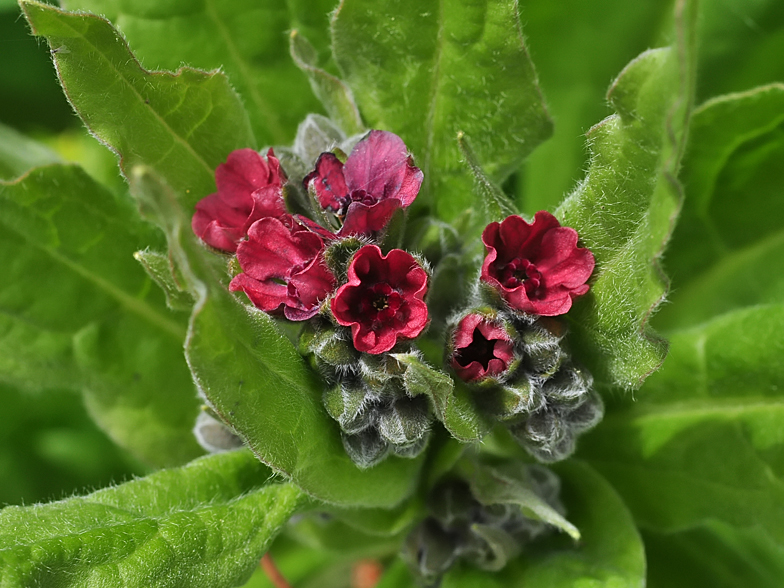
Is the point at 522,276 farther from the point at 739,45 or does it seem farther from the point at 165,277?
the point at 739,45

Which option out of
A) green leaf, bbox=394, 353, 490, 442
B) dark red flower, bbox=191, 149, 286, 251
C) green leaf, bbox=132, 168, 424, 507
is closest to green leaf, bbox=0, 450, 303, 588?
green leaf, bbox=132, 168, 424, 507

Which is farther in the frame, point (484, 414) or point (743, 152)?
point (743, 152)

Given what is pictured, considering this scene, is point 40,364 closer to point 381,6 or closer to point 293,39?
point 293,39

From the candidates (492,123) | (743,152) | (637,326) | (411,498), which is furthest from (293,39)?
(743,152)

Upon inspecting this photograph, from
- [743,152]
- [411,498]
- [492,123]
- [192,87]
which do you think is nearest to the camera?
[192,87]

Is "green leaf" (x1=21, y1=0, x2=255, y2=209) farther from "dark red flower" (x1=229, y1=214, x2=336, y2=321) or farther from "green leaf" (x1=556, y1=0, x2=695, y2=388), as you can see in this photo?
"green leaf" (x1=556, y1=0, x2=695, y2=388)

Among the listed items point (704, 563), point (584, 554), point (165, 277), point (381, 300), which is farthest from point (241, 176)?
point (704, 563)

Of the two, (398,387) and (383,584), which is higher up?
(398,387)
